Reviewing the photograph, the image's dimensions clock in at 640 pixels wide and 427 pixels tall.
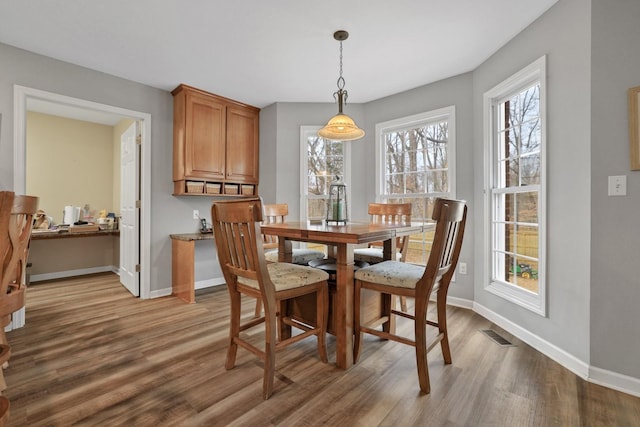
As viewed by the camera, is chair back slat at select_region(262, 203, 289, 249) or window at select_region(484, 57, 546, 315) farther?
chair back slat at select_region(262, 203, 289, 249)

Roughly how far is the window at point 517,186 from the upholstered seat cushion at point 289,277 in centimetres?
173

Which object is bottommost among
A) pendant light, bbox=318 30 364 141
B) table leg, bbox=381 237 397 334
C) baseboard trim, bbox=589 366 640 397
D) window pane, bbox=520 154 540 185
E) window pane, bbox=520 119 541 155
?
baseboard trim, bbox=589 366 640 397

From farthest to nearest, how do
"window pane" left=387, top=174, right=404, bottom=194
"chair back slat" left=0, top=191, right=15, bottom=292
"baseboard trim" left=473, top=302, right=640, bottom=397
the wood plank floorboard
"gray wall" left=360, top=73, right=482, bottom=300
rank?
1. "window pane" left=387, top=174, right=404, bottom=194
2. "gray wall" left=360, top=73, right=482, bottom=300
3. "baseboard trim" left=473, top=302, right=640, bottom=397
4. the wood plank floorboard
5. "chair back slat" left=0, top=191, right=15, bottom=292

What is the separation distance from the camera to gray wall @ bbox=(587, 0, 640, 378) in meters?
1.67

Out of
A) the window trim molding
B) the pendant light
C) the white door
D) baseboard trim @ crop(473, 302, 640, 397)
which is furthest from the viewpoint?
the white door

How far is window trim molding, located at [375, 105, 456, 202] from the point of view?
3195 mm

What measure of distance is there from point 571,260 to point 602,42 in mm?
1365

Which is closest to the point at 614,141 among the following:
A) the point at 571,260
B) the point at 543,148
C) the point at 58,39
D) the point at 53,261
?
the point at 543,148

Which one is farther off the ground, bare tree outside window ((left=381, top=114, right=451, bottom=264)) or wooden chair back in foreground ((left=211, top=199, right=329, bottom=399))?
bare tree outside window ((left=381, top=114, right=451, bottom=264))

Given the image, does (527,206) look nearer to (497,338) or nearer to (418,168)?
(497,338)

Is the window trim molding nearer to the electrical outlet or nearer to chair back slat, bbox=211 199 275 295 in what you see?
the electrical outlet

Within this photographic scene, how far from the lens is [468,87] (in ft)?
10.2

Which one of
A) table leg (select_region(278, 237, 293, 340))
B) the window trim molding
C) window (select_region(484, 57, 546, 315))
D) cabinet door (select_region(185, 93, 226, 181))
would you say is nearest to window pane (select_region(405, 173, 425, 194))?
the window trim molding

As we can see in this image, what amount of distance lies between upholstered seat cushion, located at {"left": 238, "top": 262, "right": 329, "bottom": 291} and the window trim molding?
209 centimetres
